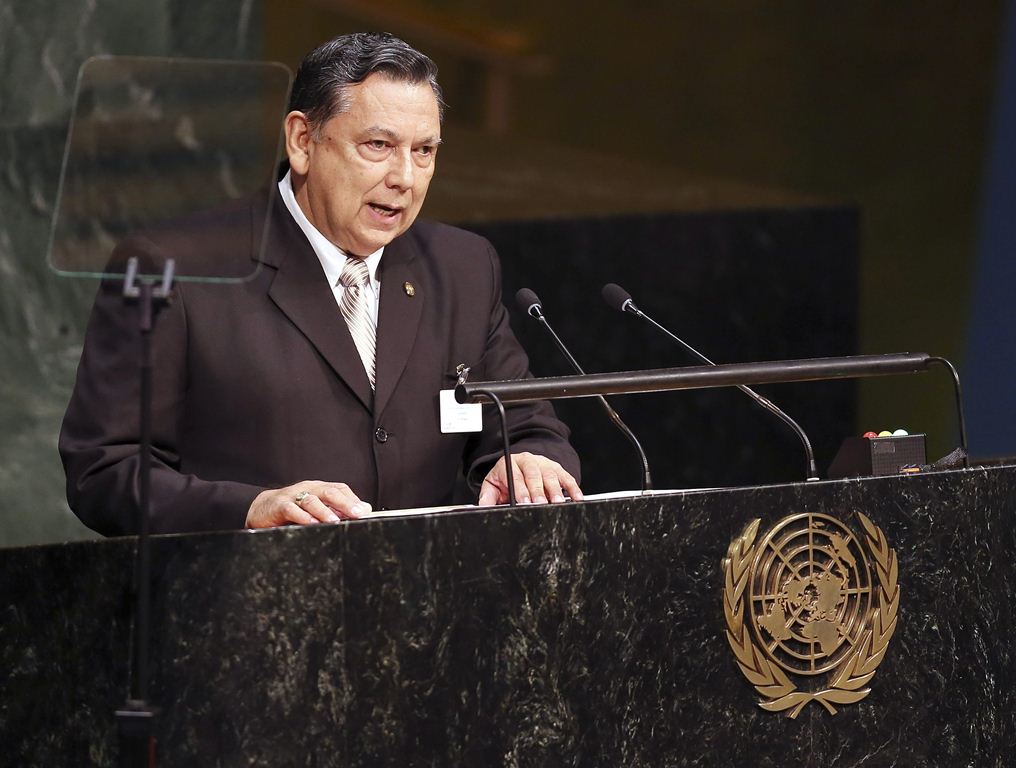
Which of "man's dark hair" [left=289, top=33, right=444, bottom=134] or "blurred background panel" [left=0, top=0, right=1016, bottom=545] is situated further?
"blurred background panel" [left=0, top=0, right=1016, bottom=545]

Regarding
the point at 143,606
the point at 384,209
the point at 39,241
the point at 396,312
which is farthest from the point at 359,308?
the point at 39,241

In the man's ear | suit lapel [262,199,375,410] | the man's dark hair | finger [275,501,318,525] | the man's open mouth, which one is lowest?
finger [275,501,318,525]

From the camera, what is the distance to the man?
290 centimetres

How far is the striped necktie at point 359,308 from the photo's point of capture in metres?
3.13

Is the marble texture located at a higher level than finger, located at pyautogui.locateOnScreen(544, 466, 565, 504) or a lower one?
higher

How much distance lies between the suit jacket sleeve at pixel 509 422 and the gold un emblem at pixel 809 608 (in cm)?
64

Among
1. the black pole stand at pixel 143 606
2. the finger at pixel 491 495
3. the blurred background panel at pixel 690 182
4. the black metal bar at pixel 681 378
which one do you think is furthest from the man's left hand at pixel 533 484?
the blurred background panel at pixel 690 182

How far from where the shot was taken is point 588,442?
17.2 ft

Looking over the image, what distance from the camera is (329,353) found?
3.03 metres

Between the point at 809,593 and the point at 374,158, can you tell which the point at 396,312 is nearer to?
the point at 374,158

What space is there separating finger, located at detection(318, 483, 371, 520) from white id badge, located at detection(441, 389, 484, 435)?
645 millimetres

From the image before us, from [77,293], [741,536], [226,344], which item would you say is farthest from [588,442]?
[741,536]

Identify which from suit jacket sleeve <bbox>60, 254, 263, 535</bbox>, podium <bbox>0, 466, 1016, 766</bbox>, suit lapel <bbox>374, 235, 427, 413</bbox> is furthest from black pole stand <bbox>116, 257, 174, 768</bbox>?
suit lapel <bbox>374, 235, 427, 413</bbox>

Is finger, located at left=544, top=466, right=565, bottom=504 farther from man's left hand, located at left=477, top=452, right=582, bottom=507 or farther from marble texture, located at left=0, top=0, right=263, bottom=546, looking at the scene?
marble texture, located at left=0, top=0, right=263, bottom=546
